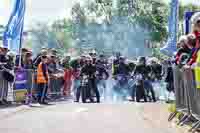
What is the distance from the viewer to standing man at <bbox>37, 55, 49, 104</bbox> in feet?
69.6

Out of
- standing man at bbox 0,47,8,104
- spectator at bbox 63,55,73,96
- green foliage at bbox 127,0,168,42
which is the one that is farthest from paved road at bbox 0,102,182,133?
green foliage at bbox 127,0,168,42

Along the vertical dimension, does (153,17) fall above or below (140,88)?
above

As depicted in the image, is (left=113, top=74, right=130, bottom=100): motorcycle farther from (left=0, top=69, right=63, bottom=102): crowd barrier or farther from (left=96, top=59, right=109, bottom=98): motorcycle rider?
(left=0, top=69, right=63, bottom=102): crowd barrier

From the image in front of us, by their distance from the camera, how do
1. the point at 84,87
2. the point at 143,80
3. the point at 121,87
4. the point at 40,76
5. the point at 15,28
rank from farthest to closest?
the point at 121,87, the point at 143,80, the point at 84,87, the point at 15,28, the point at 40,76

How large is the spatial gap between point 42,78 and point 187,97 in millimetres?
9292

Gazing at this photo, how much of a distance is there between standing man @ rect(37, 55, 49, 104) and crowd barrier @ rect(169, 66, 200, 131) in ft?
25.1

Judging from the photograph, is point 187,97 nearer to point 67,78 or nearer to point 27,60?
point 27,60

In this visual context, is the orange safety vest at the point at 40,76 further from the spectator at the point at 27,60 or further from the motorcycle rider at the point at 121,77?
the motorcycle rider at the point at 121,77

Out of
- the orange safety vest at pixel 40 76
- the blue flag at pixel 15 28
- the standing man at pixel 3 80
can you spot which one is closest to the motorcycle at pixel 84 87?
the orange safety vest at pixel 40 76

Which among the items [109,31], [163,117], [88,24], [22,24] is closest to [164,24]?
[109,31]

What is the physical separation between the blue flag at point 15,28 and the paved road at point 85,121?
3.73 m

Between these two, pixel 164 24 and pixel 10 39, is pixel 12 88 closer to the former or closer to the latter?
pixel 10 39

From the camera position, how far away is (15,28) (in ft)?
71.4

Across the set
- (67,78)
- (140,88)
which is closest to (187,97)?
(140,88)
